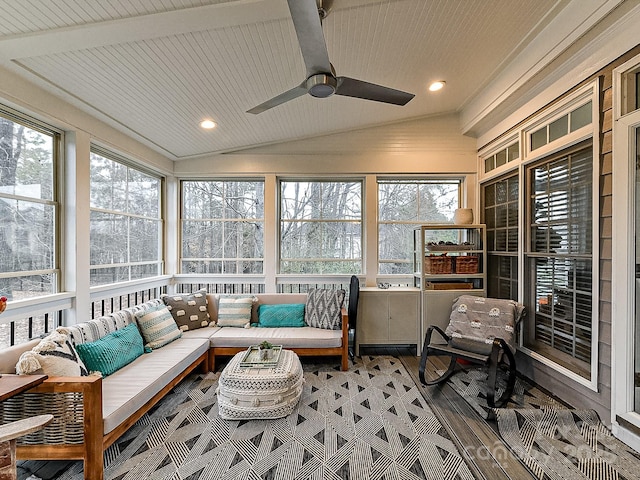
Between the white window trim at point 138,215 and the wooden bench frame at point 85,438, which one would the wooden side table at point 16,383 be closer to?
the wooden bench frame at point 85,438

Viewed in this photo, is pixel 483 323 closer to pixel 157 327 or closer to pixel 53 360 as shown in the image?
pixel 157 327

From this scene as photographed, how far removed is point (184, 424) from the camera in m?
2.28

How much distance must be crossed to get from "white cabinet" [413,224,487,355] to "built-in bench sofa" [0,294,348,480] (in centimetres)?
121

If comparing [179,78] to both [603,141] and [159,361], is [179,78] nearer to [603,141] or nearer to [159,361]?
[159,361]

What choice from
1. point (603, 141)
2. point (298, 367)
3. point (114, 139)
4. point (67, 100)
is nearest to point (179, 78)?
point (67, 100)

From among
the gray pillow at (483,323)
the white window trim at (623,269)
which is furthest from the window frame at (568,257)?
the gray pillow at (483,323)

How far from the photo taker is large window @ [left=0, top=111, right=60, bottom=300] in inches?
90.9

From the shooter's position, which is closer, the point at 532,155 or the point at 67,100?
the point at 67,100

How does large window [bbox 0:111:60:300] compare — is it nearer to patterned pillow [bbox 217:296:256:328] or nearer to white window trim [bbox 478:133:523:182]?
patterned pillow [bbox 217:296:256:328]

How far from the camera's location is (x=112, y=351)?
2.37 metres

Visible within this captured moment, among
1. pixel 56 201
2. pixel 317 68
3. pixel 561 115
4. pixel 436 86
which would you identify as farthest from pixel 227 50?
pixel 561 115

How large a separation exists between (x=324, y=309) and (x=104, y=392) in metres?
2.22

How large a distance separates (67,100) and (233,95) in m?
1.46

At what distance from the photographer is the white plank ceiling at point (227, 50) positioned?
1.83m
